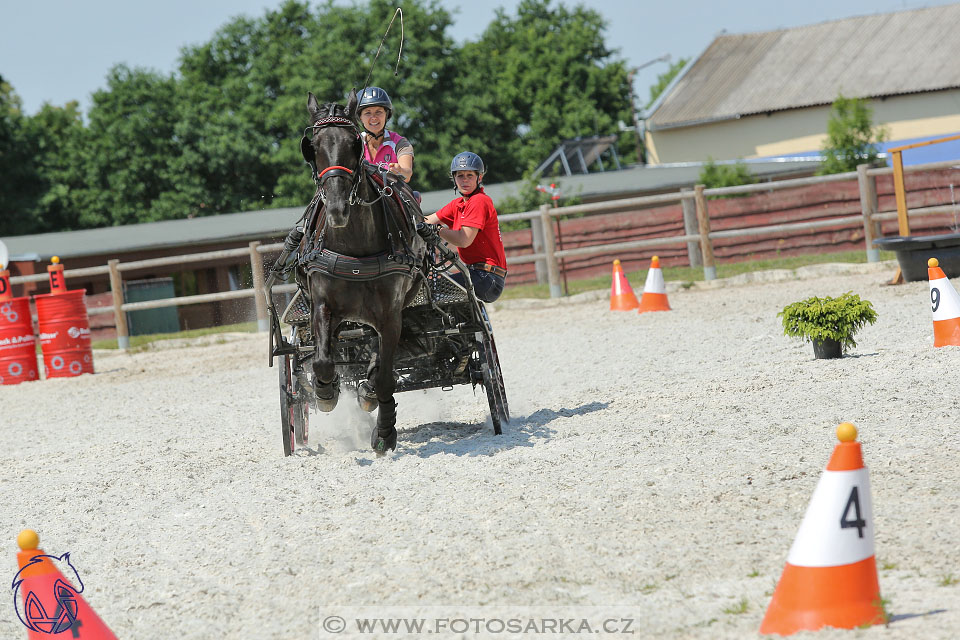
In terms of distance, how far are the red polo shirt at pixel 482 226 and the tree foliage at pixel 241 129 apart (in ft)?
102

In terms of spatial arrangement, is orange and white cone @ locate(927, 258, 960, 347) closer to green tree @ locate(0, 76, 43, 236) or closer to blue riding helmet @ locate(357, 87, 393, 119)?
blue riding helmet @ locate(357, 87, 393, 119)

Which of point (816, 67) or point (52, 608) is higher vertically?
point (816, 67)

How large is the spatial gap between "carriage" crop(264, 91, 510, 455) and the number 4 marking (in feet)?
9.68

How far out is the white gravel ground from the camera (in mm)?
3592

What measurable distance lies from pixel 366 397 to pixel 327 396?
1.19 ft

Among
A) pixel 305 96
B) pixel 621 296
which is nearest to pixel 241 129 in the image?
pixel 305 96

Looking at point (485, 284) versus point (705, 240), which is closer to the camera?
point (485, 284)

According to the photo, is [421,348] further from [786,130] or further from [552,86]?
[552,86]

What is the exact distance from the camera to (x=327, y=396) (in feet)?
20.0

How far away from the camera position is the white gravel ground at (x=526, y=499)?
3592 millimetres

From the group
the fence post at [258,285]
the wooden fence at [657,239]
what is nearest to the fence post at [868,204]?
the wooden fence at [657,239]

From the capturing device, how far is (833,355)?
316 inches

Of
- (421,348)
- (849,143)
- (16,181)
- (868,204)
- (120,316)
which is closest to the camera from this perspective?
(421,348)

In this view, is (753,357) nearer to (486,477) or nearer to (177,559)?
(486,477)
